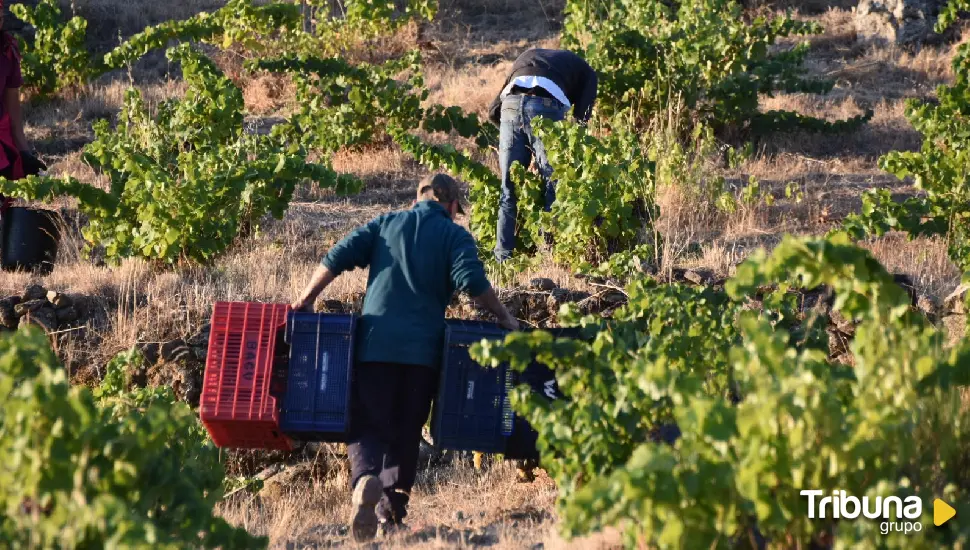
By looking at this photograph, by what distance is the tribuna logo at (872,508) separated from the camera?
4.13 metres

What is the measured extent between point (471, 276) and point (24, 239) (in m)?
3.54

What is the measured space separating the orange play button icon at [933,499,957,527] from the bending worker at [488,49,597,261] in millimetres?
4160

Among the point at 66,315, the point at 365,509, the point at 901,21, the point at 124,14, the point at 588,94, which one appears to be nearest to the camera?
the point at 365,509

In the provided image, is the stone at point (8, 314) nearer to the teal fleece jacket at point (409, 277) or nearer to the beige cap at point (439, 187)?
the teal fleece jacket at point (409, 277)

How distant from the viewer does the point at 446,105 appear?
40.1 feet

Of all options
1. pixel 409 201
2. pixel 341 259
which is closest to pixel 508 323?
pixel 341 259

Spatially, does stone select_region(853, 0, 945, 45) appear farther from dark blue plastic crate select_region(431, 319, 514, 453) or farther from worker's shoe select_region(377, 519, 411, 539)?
worker's shoe select_region(377, 519, 411, 539)

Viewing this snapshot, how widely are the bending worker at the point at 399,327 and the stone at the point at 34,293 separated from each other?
2344 millimetres

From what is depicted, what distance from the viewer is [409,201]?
1027 cm

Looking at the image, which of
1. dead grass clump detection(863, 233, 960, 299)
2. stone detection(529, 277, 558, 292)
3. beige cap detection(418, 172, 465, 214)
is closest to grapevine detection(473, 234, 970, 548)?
beige cap detection(418, 172, 465, 214)

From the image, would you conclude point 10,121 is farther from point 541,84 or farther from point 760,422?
point 760,422

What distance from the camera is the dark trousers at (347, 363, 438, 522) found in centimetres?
611

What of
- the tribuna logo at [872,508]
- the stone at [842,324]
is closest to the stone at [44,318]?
the stone at [842,324]

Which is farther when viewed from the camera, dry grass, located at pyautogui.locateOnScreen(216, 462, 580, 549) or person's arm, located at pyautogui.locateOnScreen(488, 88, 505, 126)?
person's arm, located at pyautogui.locateOnScreen(488, 88, 505, 126)
